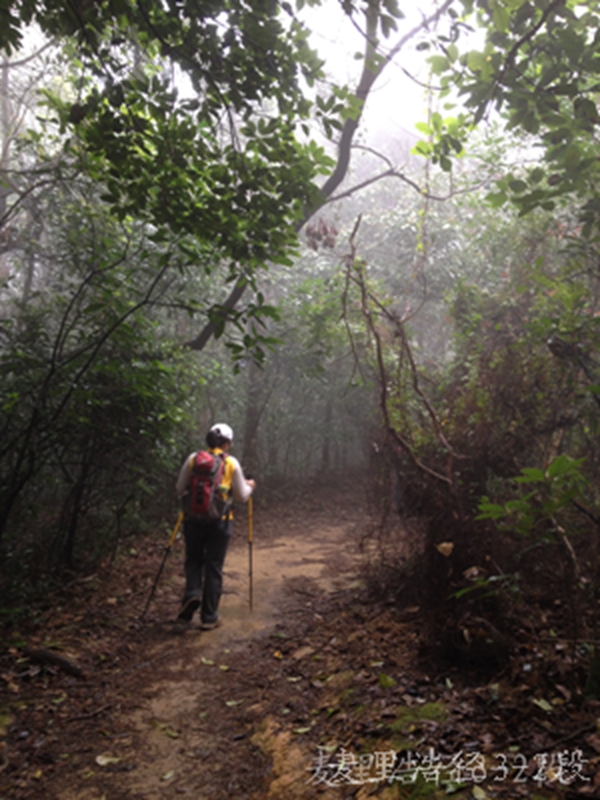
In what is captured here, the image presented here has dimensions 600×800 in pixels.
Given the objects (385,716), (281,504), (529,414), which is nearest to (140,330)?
(529,414)

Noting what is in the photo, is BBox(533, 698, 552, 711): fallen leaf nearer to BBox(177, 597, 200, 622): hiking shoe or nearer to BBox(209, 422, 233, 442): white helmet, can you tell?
BBox(177, 597, 200, 622): hiking shoe

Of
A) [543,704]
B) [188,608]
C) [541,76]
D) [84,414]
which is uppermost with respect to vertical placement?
[541,76]

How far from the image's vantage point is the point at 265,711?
3.92m

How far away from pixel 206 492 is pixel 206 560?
73 centimetres

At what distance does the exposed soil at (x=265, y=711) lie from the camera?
266cm

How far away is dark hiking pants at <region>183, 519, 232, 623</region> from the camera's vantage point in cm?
570

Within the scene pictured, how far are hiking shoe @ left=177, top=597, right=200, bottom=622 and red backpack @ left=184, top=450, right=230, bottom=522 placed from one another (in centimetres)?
79

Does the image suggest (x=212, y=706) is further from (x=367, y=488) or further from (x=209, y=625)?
(x=367, y=488)

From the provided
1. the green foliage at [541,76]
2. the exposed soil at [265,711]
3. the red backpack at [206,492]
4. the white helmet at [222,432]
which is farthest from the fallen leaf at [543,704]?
the white helmet at [222,432]

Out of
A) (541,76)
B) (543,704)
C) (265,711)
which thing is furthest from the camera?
(265,711)

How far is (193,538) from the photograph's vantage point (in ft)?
19.0

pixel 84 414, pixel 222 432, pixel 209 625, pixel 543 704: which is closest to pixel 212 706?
pixel 209 625

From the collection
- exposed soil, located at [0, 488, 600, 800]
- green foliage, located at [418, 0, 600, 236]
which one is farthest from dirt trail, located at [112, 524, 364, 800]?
green foliage, located at [418, 0, 600, 236]

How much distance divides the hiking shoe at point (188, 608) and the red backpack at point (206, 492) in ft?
2.59
